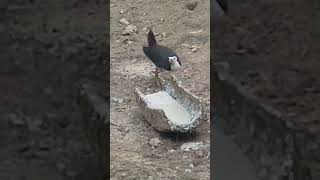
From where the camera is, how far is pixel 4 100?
569 centimetres

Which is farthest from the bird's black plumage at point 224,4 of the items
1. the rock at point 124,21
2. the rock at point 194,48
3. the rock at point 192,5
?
the rock at point 124,21

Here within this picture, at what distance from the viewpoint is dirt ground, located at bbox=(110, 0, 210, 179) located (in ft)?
15.7

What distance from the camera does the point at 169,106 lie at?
5277 mm

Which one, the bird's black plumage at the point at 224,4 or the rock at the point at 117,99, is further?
the bird's black plumage at the point at 224,4

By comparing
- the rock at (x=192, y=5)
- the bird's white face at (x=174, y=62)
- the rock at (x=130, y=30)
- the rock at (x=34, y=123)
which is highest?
the bird's white face at (x=174, y=62)

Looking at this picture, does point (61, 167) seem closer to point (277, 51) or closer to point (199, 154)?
point (199, 154)

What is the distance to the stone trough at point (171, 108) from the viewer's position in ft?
16.5

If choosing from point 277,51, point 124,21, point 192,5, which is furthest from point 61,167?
point 192,5

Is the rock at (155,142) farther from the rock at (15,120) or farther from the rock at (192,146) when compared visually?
the rock at (15,120)

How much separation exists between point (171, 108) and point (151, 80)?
834 mm

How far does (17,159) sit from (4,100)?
35.6 inches

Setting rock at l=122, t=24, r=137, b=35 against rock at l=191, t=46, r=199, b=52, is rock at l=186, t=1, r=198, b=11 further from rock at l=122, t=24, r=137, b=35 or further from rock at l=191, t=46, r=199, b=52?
rock at l=191, t=46, r=199, b=52

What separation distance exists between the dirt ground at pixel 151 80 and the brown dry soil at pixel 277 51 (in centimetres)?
27

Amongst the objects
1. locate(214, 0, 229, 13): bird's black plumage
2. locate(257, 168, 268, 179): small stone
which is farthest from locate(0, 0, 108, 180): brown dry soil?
locate(214, 0, 229, 13): bird's black plumage
